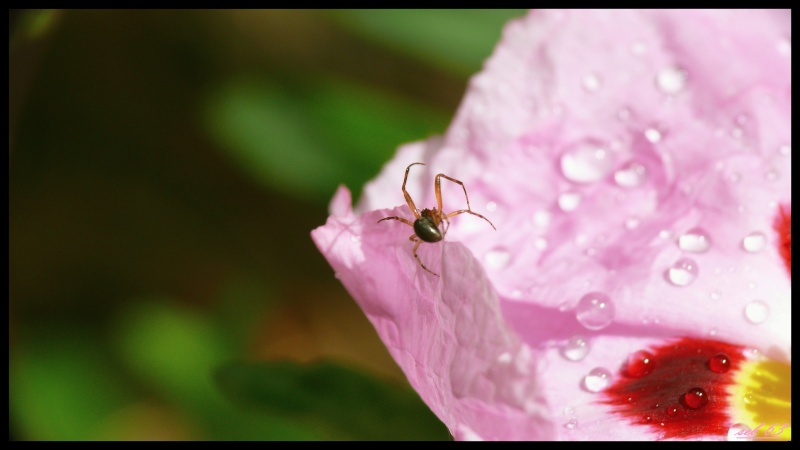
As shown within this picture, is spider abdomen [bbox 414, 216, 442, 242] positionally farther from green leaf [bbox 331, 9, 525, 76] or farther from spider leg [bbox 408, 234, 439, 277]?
green leaf [bbox 331, 9, 525, 76]

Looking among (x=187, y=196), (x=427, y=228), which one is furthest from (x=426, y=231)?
(x=187, y=196)

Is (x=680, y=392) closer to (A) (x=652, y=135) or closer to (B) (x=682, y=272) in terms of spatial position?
(B) (x=682, y=272)

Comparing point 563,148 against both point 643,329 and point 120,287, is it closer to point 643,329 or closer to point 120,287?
point 643,329

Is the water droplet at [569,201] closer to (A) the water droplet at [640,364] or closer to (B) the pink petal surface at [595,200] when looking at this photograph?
(B) the pink petal surface at [595,200]

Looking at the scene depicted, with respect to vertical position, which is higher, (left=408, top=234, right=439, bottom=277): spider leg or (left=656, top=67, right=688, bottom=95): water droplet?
(left=656, top=67, right=688, bottom=95): water droplet

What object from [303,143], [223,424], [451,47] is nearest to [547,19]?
[451,47]

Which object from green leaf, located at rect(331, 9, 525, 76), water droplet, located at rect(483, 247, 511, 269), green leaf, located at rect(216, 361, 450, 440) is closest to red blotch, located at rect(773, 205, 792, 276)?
water droplet, located at rect(483, 247, 511, 269)
